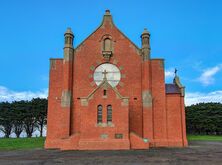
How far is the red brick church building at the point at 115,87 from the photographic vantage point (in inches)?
1097

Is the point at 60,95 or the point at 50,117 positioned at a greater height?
the point at 60,95

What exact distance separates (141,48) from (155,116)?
900 cm

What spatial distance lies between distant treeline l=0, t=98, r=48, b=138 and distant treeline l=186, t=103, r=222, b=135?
1914 inches

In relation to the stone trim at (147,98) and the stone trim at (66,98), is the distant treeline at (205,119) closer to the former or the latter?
the stone trim at (147,98)

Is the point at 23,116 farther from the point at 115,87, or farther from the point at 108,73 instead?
the point at 115,87

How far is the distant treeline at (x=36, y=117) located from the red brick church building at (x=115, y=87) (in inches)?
1851

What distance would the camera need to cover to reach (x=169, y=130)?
28.6 meters

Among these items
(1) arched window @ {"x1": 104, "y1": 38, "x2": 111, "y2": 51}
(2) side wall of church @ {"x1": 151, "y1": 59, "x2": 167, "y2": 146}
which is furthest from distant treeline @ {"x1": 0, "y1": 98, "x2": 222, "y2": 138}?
(2) side wall of church @ {"x1": 151, "y1": 59, "x2": 167, "y2": 146}

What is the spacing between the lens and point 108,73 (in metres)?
29.8

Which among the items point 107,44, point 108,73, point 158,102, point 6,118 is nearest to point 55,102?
point 108,73

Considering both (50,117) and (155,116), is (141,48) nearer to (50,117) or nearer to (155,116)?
(155,116)

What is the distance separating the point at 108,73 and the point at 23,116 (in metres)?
51.7

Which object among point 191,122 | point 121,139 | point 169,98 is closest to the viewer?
point 121,139

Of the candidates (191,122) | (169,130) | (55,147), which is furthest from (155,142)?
(191,122)
